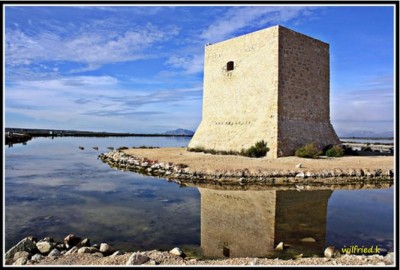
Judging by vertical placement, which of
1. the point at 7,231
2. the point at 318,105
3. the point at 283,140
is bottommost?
the point at 7,231

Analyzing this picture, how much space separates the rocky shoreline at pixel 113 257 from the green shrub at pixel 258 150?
9621mm

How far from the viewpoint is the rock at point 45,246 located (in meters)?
4.57

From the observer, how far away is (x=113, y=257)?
4.07 meters

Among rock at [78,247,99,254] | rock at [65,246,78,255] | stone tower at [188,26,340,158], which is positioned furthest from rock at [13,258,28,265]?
stone tower at [188,26,340,158]

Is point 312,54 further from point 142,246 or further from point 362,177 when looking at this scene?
point 142,246

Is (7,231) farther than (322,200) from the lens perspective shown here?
No

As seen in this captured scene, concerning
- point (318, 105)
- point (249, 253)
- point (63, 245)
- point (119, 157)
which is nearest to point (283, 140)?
point (318, 105)

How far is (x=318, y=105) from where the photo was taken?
16484 millimetres

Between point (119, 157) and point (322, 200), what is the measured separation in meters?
10.6

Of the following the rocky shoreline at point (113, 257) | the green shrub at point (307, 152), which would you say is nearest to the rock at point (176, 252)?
the rocky shoreline at point (113, 257)

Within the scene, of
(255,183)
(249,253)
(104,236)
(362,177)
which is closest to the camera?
(249,253)

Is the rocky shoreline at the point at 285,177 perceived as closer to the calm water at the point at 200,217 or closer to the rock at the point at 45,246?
the calm water at the point at 200,217

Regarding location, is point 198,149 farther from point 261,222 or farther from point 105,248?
point 105,248

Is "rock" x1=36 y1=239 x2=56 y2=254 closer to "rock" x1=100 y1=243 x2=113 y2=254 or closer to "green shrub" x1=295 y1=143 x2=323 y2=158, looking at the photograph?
"rock" x1=100 y1=243 x2=113 y2=254
